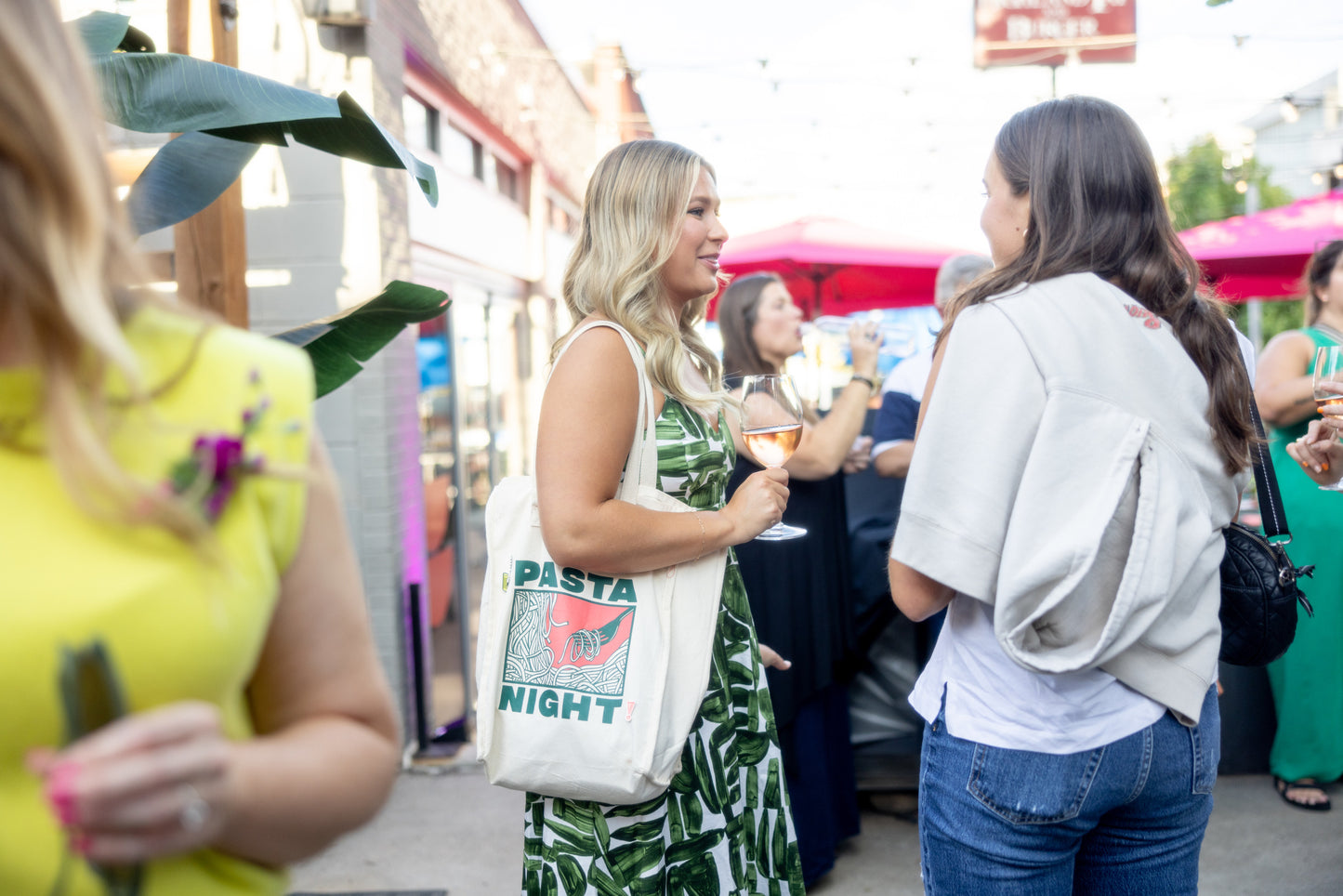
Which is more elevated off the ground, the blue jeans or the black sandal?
the blue jeans

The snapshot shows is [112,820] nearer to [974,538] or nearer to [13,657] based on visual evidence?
[13,657]

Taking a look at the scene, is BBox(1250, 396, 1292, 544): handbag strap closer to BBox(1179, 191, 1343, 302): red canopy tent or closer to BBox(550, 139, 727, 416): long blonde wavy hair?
BBox(550, 139, 727, 416): long blonde wavy hair

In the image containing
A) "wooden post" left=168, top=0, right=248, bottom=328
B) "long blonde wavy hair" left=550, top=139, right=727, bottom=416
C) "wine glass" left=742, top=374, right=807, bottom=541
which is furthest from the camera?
"wooden post" left=168, top=0, right=248, bottom=328

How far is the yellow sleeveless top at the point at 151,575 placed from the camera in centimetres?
69

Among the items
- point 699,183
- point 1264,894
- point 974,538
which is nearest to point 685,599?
point 974,538

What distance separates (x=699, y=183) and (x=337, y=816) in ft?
5.06

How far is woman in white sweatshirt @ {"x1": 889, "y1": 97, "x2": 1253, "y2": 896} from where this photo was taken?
1.36 metres

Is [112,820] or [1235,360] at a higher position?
[1235,360]

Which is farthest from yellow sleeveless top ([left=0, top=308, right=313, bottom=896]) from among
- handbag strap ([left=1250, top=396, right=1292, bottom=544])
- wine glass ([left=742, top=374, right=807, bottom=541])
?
handbag strap ([left=1250, top=396, right=1292, bottom=544])

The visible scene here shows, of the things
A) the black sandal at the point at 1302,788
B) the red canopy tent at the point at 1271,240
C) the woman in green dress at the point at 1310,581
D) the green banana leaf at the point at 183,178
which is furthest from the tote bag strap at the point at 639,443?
the red canopy tent at the point at 1271,240

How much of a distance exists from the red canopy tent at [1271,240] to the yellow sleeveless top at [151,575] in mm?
6716

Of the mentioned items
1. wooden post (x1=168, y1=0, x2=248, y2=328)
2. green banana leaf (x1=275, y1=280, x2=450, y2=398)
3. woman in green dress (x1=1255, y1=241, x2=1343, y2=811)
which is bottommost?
woman in green dress (x1=1255, y1=241, x2=1343, y2=811)

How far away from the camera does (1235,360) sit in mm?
1504

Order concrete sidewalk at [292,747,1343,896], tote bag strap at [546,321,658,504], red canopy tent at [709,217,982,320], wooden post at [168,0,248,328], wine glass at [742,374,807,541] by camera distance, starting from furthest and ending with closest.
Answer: red canopy tent at [709,217,982,320] → concrete sidewalk at [292,747,1343,896] → wooden post at [168,0,248,328] → wine glass at [742,374,807,541] → tote bag strap at [546,321,658,504]
